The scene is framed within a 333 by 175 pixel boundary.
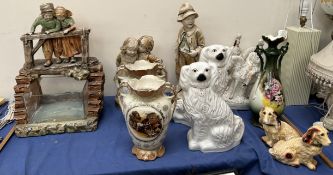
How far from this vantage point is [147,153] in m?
0.97

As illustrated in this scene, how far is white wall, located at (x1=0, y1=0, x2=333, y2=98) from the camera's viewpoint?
125 centimetres

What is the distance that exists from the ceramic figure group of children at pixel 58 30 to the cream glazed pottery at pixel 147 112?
31 centimetres

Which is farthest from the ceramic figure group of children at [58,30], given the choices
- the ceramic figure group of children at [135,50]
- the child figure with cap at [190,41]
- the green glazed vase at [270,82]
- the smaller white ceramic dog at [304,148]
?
the smaller white ceramic dog at [304,148]

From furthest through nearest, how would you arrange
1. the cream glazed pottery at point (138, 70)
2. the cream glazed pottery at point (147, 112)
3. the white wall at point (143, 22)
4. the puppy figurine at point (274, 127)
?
the white wall at point (143, 22) < the cream glazed pottery at point (138, 70) < the puppy figurine at point (274, 127) < the cream glazed pottery at point (147, 112)

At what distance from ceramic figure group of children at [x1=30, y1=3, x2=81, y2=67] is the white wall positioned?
18 cm

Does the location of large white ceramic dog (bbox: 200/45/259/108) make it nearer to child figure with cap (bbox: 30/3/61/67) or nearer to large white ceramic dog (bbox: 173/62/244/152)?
large white ceramic dog (bbox: 173/62/244/152)

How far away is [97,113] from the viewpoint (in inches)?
45.4

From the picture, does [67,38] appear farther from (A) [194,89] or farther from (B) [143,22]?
(A) [194,89]

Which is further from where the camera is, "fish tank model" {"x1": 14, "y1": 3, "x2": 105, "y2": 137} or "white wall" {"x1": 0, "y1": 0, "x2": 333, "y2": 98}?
"white wall" {"x1": 0, "y1": 0, "x2": 333, "y2": 98}

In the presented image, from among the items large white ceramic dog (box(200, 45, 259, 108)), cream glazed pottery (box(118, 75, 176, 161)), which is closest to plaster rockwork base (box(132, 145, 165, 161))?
cream glazed pottery (box(118, 75, 176, 161))

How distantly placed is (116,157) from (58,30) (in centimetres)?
50

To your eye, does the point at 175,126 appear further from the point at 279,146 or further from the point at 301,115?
the point at 301,115

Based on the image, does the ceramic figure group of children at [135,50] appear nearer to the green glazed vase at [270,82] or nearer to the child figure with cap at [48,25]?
the child figure with cap at [48,25]

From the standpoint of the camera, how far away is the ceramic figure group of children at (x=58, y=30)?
107 centimetres
